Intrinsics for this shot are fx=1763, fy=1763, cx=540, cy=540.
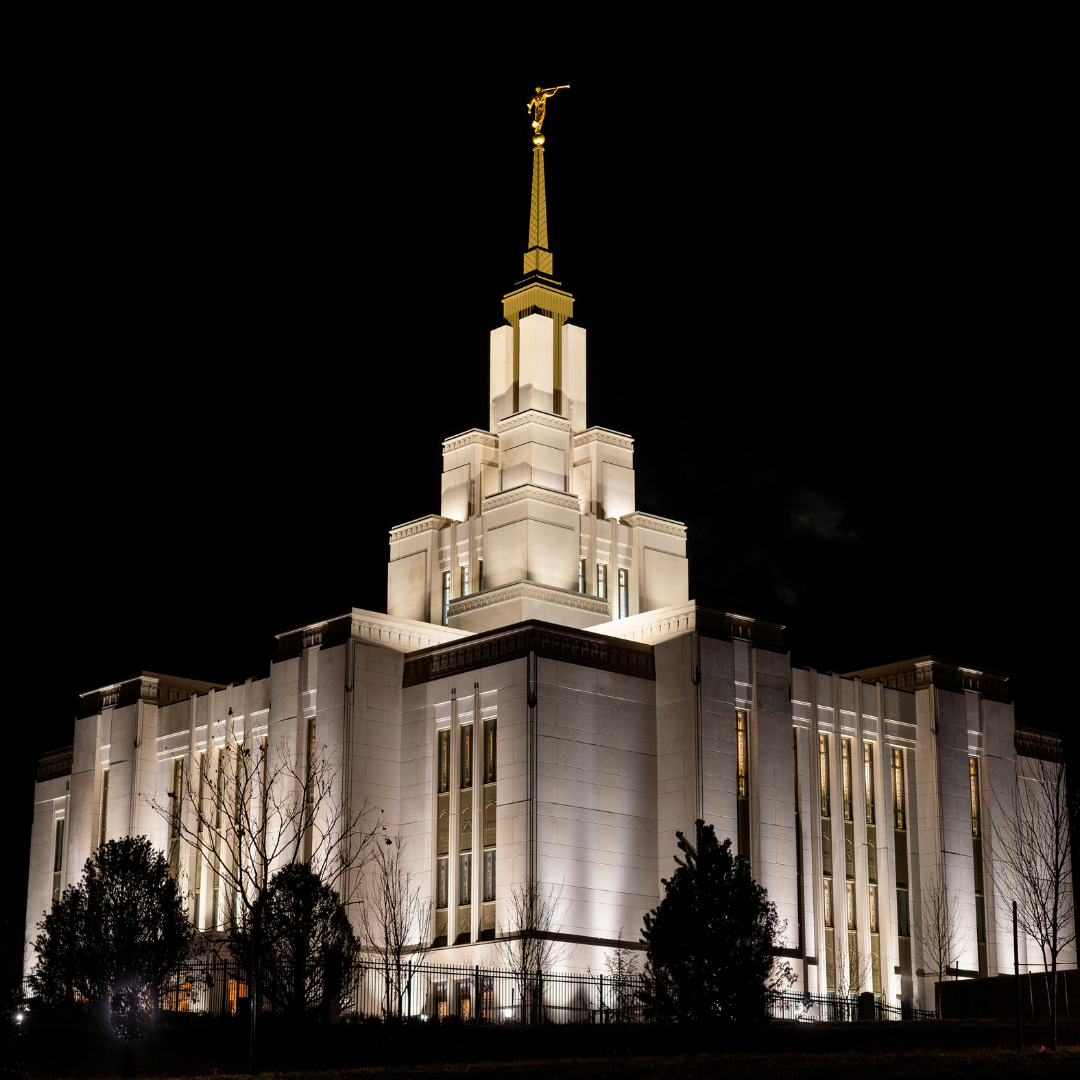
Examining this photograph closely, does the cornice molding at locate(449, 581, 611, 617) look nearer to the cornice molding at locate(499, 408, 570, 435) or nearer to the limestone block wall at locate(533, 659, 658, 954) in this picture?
the limestone block wall at locate(533, 659, 658, 954)

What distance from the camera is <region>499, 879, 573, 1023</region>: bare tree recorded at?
5872cm

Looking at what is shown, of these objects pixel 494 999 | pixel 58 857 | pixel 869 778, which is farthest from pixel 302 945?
pixel 58 857

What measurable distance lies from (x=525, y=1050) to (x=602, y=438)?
37.9 metres

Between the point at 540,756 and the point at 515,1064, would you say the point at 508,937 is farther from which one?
the point at 515,1064

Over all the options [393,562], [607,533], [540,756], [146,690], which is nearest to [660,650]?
[540,756]

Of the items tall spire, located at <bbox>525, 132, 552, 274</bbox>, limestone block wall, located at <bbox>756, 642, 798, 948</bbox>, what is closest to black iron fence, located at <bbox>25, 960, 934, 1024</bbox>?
limestone block wall, located at <bbox>756, 642, 798, 948</bbox>

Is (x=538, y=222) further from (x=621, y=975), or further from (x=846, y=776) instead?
(x=621, y=975)

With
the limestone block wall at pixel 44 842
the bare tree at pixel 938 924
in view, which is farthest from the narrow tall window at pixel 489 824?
the limestone block wall at pixel 44 842

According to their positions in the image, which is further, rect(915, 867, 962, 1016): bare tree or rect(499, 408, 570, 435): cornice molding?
rect(499, 408, 570, 435): cornice molding

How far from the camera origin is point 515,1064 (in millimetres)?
41812

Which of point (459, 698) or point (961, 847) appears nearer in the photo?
point (459, 698)

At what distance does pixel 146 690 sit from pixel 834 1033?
40358 mm

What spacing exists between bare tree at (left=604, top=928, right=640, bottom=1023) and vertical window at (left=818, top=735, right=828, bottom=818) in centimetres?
1094

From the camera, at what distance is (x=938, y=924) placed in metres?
69.6
